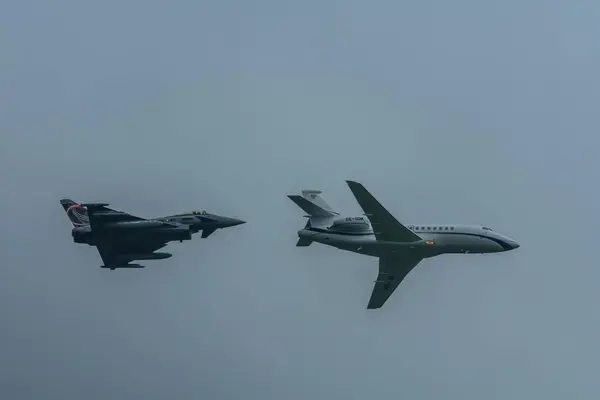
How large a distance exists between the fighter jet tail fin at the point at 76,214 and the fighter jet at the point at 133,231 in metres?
2.22

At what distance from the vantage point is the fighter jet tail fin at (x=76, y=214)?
142000mm

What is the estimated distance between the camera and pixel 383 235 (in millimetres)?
129875

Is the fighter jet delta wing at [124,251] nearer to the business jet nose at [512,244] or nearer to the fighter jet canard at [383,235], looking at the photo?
the fighter jet canard at [383,235]

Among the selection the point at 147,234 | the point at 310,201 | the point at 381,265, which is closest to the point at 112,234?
the point at 147,234

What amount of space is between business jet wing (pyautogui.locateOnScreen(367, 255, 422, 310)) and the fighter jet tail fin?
37.0 meters

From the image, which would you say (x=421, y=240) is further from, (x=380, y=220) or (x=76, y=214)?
(x=76, y=214)

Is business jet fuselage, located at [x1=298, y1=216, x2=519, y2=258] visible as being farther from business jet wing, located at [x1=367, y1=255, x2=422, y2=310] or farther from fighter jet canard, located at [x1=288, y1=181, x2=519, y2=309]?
business jet wing, located at [x1=367, y1=255, x2=422, y2=310]

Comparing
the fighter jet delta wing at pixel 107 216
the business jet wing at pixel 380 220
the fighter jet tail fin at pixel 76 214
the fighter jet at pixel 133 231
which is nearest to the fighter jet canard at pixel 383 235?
the business jet wing at pixel 380 220

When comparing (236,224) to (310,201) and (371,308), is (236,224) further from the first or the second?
(371,308)

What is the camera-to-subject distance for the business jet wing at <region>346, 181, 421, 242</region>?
12619 centimetres

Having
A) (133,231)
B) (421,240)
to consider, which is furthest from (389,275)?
(133,231)

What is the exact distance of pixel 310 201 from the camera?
442ft

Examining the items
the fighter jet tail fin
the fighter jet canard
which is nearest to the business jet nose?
the fighter jet canard

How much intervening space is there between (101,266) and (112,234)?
614 cm
